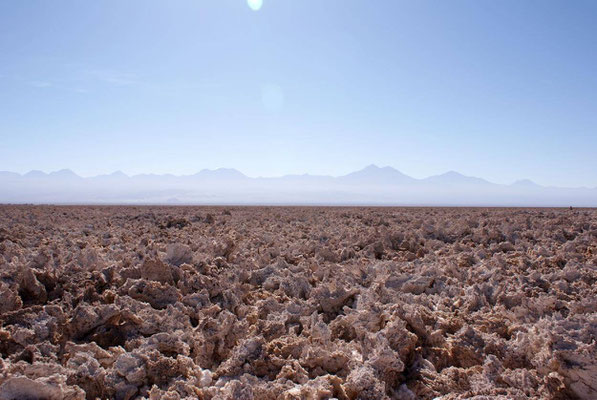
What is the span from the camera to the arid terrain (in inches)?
85.4

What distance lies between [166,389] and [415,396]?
1294 mm

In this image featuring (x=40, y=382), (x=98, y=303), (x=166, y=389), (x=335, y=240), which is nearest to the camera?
(x=40, y=382)

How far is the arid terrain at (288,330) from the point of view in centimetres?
217

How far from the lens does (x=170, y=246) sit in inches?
189

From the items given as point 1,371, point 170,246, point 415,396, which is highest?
point 170,246

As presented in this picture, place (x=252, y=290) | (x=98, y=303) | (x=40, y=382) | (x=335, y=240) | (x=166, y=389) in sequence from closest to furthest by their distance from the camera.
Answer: (x=40, y=382)
(x=166, y=389)
(x=98, y=303)
(x=252, y=290)
(x=335, y=240)

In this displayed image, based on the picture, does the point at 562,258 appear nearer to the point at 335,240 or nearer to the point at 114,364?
the point at 335,240

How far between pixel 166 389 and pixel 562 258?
4778mm

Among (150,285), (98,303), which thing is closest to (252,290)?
(150,285)

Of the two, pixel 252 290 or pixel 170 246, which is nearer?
pixel 252 290

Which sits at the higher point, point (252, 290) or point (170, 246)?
point (170, 246)

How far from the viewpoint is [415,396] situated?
221 cm

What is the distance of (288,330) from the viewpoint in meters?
2.98

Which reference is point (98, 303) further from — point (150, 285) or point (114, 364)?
point (114, 364)
